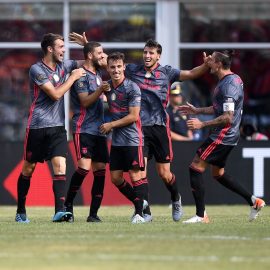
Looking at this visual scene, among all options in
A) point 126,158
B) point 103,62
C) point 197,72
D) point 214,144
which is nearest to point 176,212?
point 126,158

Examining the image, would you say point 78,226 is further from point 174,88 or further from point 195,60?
point 195,60

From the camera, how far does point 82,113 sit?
44.1 ft

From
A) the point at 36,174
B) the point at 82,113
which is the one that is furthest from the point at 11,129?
the point at 82,113

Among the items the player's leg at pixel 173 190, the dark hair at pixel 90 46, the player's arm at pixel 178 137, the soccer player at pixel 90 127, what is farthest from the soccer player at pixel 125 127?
the player's arm at pixel 178 137

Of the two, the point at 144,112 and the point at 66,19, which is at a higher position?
the point at 66,19

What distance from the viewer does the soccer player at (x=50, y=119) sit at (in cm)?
1306

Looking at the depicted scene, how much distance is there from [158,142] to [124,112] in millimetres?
749

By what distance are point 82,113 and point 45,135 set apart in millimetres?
545

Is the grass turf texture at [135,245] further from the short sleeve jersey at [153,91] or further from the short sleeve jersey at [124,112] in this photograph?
the short sleeve jersey at [153,91]

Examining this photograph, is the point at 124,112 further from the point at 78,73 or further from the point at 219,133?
the point at 219,133

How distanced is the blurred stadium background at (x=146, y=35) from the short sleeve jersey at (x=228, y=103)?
8.85 meters

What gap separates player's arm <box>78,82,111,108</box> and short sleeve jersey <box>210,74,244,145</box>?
130 cm

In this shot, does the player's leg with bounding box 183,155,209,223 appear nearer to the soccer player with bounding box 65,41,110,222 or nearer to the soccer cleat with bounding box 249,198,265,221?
the soccer cleat with bounding box 249,198,265,221

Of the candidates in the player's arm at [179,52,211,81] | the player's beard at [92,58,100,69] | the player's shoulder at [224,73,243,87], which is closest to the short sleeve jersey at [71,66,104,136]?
the player's beard at [92,58,100,69]
